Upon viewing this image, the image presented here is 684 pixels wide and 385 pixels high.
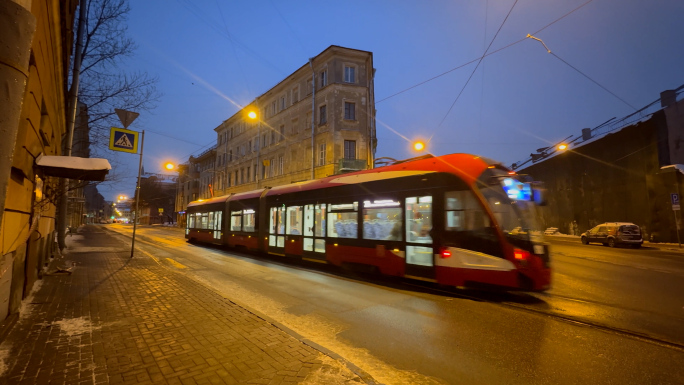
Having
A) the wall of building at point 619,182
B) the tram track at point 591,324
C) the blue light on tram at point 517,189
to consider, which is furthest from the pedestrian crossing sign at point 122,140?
the wall of building at point 619,182

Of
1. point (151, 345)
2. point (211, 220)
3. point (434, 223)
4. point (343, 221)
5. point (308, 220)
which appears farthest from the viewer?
point (211, 220)

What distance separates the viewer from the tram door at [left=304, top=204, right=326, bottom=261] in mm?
11711

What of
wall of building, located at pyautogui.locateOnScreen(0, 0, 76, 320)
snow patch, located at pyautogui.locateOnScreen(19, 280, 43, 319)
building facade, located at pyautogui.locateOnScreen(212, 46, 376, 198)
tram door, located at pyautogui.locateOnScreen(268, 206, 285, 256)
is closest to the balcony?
building facade, located at pyautogui.locateOnScreen(212, 46, 376, 198)

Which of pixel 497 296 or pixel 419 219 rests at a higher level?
pixel 419 219

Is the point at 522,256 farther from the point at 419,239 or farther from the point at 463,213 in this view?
the point at 419,239

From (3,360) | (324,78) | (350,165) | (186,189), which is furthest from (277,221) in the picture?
(186,189)

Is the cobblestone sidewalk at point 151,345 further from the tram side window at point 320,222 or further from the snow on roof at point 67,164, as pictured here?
the tram side window at point 320,222

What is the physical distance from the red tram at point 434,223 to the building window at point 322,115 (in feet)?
62.4

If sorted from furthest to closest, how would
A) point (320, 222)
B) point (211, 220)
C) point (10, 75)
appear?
point (211, 220) < point (320, 222) < point (10, 75)

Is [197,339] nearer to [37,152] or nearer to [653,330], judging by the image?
[37,152]

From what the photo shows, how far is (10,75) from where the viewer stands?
1775 mm

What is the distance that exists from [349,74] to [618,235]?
23.3m

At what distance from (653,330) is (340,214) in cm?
764

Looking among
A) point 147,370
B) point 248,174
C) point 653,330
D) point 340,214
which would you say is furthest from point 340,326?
point 248,174
